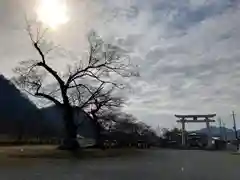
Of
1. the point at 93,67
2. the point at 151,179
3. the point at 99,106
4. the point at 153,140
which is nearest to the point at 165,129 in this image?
the point at 153,140

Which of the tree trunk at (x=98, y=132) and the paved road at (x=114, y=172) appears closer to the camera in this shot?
the paved road at (x=114, y=172)

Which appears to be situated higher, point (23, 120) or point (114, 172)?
point (23, 120)

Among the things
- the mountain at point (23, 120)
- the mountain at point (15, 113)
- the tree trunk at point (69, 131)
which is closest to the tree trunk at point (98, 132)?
the tree trunk at point (69, 131)

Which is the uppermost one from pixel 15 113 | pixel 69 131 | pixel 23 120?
pixel 15 113

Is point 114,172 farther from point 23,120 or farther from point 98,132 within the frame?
point 23,120

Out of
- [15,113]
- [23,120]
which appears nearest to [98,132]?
[23,120]

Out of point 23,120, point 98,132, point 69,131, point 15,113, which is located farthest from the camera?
point 15,113

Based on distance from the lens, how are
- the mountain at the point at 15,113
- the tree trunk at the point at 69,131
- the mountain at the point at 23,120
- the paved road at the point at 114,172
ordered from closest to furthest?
the paved road at the point at 114,172, the tree trunk at the point at 69,131, the mountain at the point at 23,120, the mountain at the point at 15,113

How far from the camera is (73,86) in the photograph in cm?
2975

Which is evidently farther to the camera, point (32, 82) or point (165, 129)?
point (165, 129)

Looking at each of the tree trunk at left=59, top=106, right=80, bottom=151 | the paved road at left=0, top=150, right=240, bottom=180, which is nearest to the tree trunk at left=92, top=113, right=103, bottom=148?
the tree trunk at left=59, top=106, right=80, bottom=151

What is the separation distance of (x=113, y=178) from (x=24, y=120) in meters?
53.5

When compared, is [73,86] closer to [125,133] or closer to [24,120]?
[125,133]

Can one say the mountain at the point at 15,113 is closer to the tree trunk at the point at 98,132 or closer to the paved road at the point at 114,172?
the tree trunk at the point at 98,132
